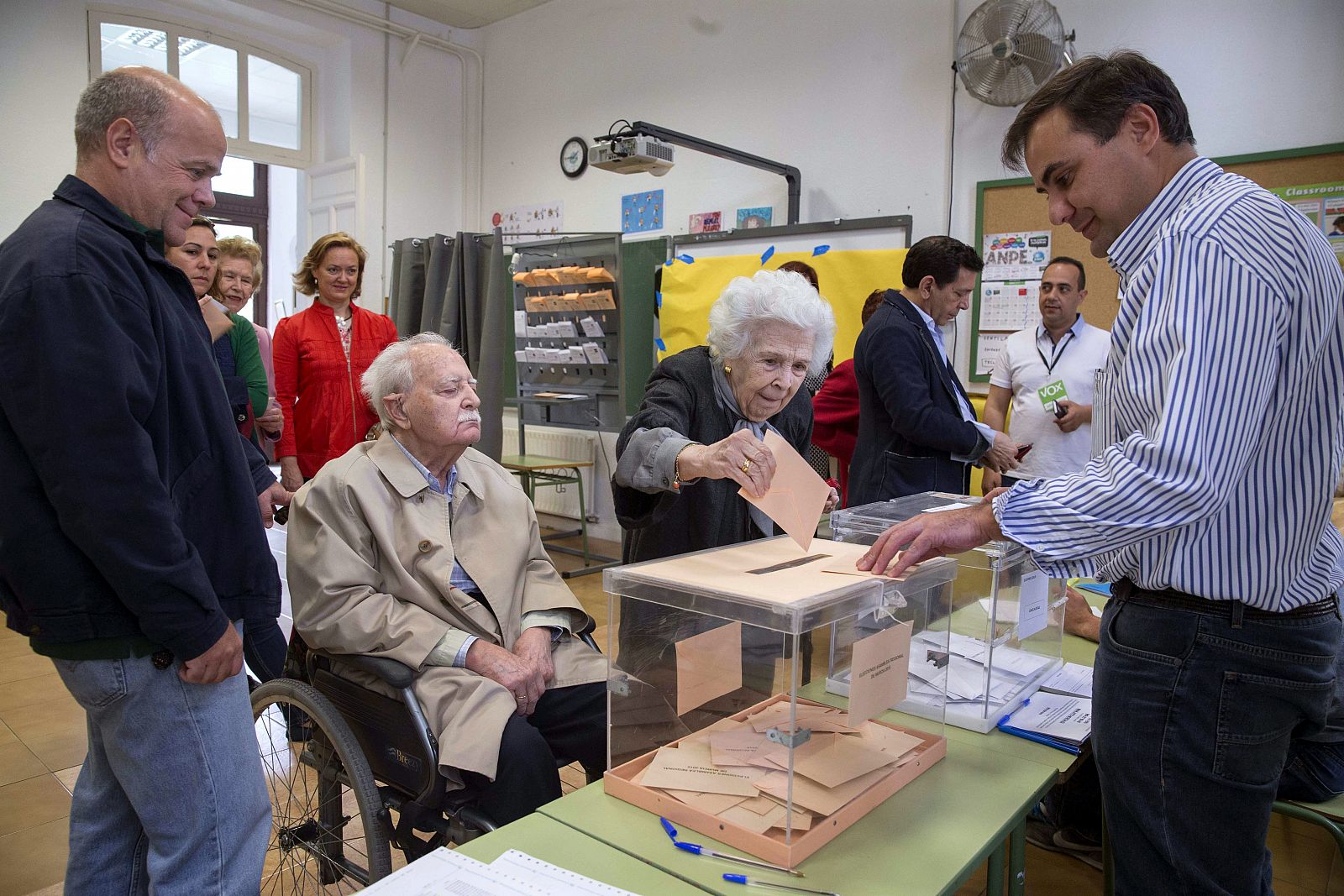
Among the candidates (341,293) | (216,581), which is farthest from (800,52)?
(216,581)

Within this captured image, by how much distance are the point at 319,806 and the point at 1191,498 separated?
1818 millimetres

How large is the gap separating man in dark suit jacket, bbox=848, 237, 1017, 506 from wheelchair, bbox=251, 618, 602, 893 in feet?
4.32

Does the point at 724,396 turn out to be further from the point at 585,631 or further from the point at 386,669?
the point at 386,669

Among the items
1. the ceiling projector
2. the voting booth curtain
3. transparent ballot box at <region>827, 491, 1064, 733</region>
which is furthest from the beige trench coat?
the voting booth curtain

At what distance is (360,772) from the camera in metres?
1.60

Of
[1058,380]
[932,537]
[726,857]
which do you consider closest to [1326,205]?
[1058,380]

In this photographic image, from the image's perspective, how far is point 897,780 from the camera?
1310 mm

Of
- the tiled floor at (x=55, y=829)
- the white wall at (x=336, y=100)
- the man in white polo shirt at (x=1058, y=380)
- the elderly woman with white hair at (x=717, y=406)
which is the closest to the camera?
the elderly woman with white hair at (x=717, y=406)

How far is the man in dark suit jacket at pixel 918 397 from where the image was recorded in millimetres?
2850

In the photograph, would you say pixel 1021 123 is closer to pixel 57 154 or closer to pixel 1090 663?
pixel 1090 663

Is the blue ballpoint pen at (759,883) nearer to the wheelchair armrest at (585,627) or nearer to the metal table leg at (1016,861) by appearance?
the metal table leg at (1016,861)

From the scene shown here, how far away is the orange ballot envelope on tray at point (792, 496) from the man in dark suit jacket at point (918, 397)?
151 cm

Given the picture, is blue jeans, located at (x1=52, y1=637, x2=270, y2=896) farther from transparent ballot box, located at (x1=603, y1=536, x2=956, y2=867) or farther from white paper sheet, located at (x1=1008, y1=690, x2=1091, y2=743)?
white paper sheet, located at (x1=1008, y1=690, x2=1091, y2=743)

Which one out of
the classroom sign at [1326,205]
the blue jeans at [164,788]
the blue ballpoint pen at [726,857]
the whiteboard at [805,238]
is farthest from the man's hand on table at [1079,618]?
the whiteboard at [805,238]
